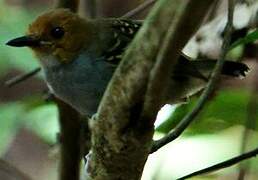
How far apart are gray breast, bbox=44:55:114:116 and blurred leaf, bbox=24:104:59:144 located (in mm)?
212

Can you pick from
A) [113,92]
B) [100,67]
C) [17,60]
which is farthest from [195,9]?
[17,60]

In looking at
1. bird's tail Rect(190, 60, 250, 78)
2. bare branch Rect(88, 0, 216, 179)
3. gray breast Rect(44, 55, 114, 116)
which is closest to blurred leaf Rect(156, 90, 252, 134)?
bird's tail Rect(190, 60, 250, 78)

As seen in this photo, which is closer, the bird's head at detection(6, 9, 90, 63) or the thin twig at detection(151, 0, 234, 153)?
the thin twig at detection(151, 0, 234, 153)

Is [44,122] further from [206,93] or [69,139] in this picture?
[206,93]

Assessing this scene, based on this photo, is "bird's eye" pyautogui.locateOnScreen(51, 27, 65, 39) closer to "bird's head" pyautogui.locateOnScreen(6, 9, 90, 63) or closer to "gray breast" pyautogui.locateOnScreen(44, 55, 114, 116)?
"bird's head" pyautogui.locateOnScreen(6, 9, 90, 63)

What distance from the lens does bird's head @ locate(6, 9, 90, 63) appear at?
9.02 ft

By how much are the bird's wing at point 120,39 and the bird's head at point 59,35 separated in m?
0.12

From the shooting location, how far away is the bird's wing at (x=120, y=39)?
2.69 meters

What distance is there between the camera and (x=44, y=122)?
9.67ft

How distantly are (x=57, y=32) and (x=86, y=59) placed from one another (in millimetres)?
168

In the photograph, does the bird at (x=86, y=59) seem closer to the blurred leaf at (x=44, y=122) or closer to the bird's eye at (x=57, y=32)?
the bird's eye at (x=57, y=32)

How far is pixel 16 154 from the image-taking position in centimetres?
549

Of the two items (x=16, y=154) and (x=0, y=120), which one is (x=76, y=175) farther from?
(x=16, y=154)

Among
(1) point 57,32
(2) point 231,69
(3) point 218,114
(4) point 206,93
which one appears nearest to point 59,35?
(1) point 57,32
